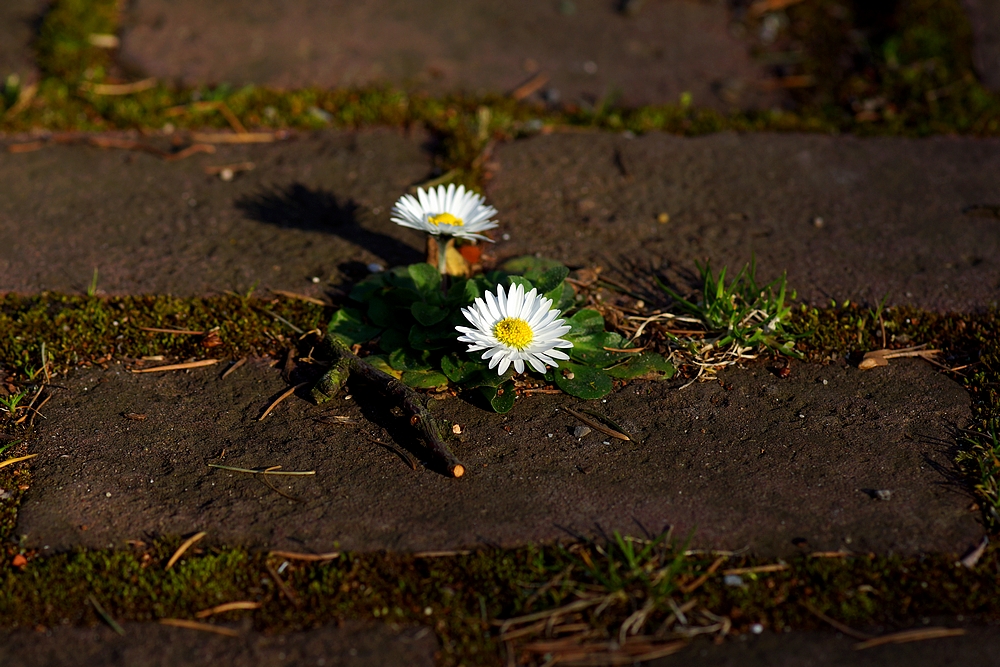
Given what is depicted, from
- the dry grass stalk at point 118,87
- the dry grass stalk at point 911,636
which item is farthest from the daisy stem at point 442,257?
the dry grass stalk at point 118,87

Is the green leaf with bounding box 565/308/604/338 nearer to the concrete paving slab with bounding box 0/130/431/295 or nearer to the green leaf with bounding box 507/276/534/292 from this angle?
the green leaf with bounding box 507/276/534/292

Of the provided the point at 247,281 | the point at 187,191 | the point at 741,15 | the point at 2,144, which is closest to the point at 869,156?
the point at 741,15

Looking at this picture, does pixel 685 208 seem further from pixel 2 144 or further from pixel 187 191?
pixel 2 144

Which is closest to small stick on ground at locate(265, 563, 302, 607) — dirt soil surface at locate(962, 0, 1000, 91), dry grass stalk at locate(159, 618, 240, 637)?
dry grass stalk at locate(159, 618, 240, 637)

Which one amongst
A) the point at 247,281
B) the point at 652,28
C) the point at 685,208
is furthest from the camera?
the point at 652,28

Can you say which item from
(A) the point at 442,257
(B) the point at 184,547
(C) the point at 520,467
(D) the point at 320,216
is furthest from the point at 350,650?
(D) the point at 320,216

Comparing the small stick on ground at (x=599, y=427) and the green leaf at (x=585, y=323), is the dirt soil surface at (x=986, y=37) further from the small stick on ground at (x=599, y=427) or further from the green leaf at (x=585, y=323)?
the small stick on ground at (x=599, y=427)
